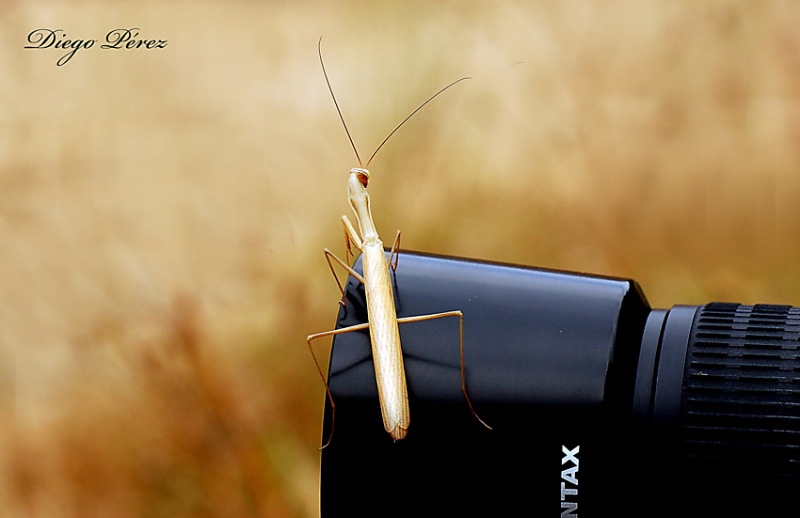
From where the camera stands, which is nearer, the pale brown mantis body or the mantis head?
the pale brown mantis body

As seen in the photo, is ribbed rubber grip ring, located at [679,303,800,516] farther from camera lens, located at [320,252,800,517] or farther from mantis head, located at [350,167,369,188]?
mantis head, located at [350,167,369,188]

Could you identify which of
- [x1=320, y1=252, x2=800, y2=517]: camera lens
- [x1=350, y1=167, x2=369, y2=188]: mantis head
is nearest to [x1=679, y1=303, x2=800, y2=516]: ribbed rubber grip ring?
[x1=320, y1=252, x2=800, y2=517]: camera lens

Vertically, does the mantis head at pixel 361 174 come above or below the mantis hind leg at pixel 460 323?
above

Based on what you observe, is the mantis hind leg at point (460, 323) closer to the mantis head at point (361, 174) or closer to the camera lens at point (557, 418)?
the camera lens at point (557, 418)

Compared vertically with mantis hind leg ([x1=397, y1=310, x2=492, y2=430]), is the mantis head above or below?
above

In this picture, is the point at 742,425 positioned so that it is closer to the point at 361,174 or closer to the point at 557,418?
the point at 557,418

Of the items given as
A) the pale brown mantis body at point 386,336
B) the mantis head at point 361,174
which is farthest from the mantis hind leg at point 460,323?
the mantis head at point 361,174

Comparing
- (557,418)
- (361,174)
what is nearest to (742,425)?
(557,418)

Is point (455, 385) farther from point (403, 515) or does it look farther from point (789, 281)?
point (789, 281)

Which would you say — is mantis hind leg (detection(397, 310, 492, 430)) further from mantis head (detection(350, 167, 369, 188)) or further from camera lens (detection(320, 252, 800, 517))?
mantis head (detection(350, 167, 369, 188))
